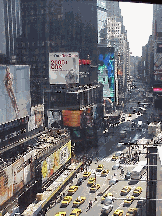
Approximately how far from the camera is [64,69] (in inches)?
736

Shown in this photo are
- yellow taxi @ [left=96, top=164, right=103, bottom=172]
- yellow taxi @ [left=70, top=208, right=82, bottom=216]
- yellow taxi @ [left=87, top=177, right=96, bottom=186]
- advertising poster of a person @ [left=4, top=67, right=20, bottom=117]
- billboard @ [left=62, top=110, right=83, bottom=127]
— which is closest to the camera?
yellow taxi @ [left=70, top=208, right=82, bottom=216]

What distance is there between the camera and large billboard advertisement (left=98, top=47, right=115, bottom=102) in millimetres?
25844

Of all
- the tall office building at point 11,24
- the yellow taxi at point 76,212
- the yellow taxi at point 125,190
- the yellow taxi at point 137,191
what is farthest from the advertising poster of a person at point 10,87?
the yellow taxi at point 137,191

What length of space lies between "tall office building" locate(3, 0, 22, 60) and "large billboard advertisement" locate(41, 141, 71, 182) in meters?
5.31

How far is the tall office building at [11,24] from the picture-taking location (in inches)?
695

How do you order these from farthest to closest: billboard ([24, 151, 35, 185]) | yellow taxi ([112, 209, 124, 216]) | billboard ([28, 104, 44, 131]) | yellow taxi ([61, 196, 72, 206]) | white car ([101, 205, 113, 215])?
billboard ([28, 104, 44, 131]) < billboard ([24, 151, 35, 185]) < yellow taxi ([61, 196, 72, 206]) < white car ([101, 205, 113, 215]) < yellow taxi ([112, 209, 124, 216])

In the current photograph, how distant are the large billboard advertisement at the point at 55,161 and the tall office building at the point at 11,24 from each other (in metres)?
5.31

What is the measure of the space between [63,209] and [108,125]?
38.4ft

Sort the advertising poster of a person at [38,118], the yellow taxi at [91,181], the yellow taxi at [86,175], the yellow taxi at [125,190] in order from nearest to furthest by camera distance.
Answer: the yellow taxi at [125,190], the yellow taxi at [91,181], the yellow taxi at [86,175], the advertising poster of a person at [38,118]

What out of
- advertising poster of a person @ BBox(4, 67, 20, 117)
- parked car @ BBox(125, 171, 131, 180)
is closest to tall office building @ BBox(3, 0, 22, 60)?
advertising poster of a person @ BBox(4, 67, 20, 117)

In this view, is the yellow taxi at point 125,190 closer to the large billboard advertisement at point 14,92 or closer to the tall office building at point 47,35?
the large billboard advertisement at point 14,92

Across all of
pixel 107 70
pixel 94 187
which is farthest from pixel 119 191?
pixel 107 70

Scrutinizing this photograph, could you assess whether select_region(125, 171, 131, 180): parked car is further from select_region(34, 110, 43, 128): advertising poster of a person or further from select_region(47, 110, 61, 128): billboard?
select_region(47, 110, 61, 128): billboard

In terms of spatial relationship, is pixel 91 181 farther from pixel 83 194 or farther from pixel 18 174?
pixel 18 174
